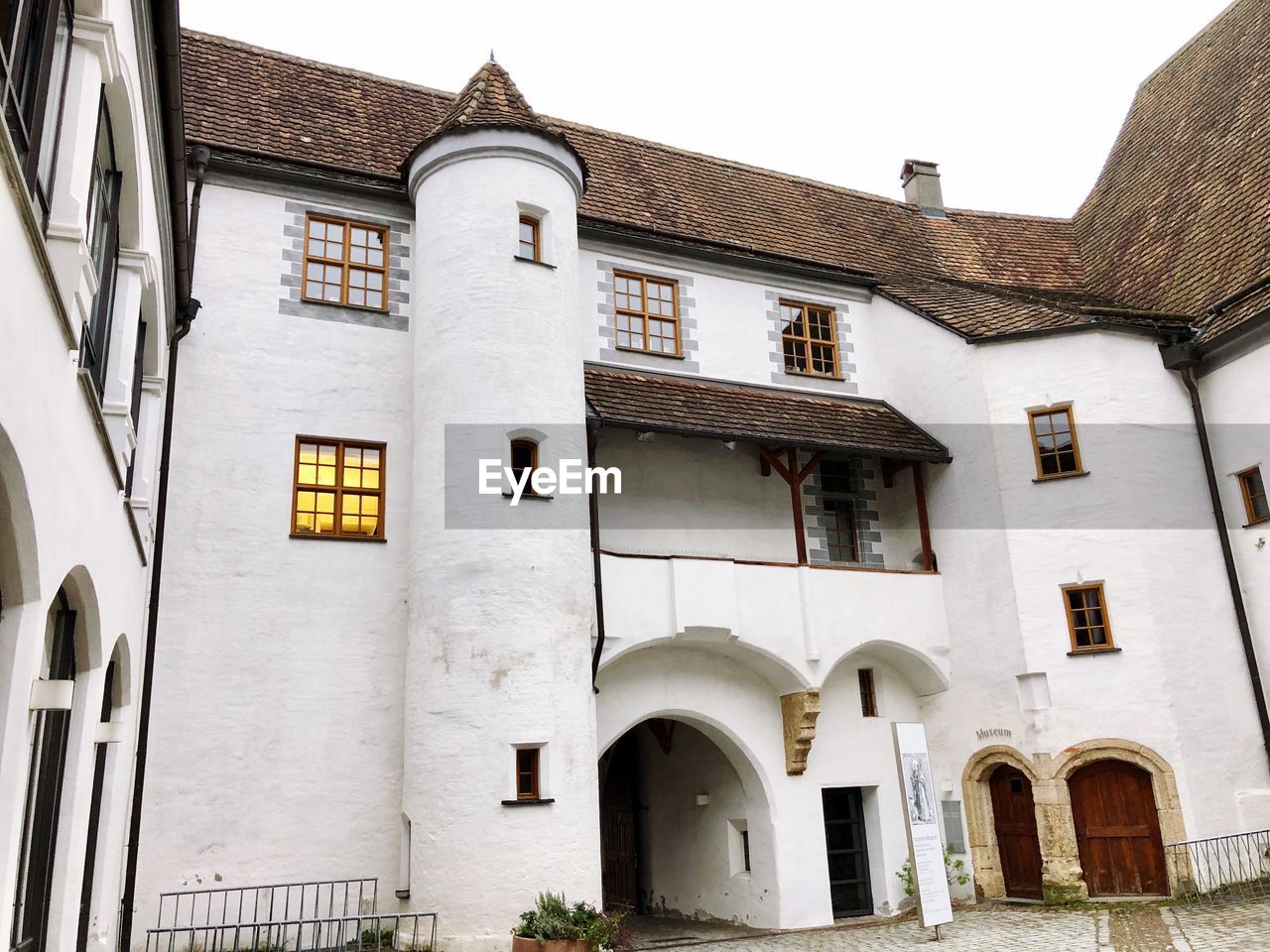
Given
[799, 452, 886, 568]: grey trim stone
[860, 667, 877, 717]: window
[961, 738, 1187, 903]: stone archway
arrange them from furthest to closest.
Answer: [799, 452, 886, 568]: grey trim stone, [860, 667, 877, 717]: window, [961, 738, 1187, 903]: stone archway

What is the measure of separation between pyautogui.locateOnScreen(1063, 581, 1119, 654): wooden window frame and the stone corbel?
350cm

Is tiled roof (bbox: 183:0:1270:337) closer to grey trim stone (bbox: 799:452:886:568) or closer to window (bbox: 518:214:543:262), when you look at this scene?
window (bbox: 518:214:543:262)

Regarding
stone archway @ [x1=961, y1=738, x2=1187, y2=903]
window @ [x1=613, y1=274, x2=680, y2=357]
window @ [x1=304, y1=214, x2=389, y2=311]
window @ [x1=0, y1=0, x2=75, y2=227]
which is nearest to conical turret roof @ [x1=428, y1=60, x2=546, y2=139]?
window @ [x1=304, y1=214, x2=389, y2=311]

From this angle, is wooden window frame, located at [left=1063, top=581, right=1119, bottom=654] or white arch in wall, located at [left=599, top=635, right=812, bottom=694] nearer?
white arch in wall, located at [left=599, top=635, right=812, bottom=694]

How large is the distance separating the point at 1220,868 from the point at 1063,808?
6.25 ft

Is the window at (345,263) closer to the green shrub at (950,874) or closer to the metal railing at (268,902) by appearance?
Answer: the metal railing at (268,902)

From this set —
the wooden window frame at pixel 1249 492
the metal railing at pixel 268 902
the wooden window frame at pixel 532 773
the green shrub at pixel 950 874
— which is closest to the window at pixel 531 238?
the wooden window frame at pixel 532 773

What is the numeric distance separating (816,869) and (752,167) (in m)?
12.9

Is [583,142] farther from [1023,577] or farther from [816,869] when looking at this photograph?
[816,869]

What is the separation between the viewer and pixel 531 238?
14703 mm

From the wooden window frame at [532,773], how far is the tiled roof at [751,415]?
4.34 m

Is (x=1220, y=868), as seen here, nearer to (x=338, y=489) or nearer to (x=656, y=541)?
(x=656, y=541)

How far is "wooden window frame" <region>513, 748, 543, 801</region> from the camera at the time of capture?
1212 cm

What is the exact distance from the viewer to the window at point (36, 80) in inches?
178
